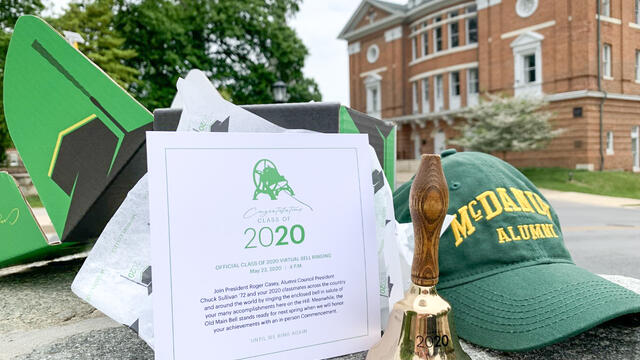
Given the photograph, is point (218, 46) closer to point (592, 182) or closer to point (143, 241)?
point (592, 182)

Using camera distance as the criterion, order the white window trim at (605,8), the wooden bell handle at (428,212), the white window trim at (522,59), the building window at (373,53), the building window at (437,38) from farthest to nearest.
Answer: the building window at (373,53), the building window at (437,38), the white window trim at (522,59), the white window trim at (605,8), the wooden bell handle at (428,212)

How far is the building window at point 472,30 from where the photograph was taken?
20469mm

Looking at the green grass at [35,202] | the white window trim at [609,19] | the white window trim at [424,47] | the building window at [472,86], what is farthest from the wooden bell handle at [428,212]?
the white window trim at [424,47]

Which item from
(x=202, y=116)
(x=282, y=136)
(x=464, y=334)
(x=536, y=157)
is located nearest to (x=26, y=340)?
(x=202, y=116)

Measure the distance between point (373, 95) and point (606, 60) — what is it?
11.9 m

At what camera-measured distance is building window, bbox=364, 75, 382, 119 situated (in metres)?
25.2

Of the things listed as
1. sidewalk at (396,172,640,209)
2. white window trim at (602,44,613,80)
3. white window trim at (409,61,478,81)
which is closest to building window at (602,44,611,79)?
white window trim at (602,44,613,80)

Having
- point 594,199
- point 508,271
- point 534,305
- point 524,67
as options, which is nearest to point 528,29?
point 524,67

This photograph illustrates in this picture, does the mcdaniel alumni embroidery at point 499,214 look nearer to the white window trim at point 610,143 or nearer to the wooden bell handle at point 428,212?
the wooden bell handle at point 428,212

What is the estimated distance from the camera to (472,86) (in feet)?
68.0

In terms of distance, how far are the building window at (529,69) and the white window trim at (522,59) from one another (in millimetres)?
123

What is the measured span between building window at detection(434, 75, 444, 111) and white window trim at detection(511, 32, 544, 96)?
3631 mm

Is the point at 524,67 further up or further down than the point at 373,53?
further down

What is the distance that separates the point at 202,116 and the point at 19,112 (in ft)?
3.37
